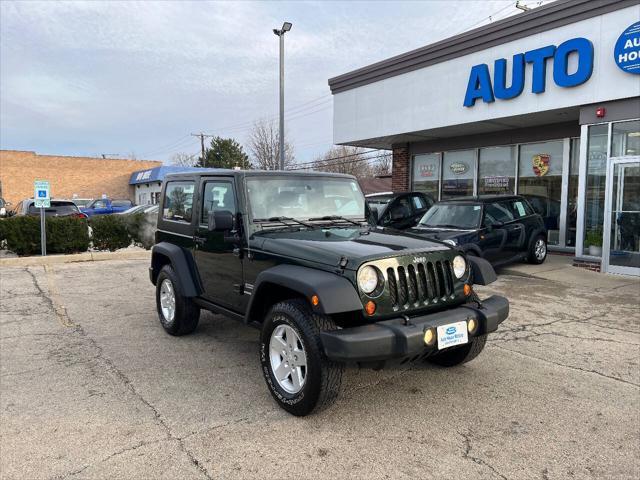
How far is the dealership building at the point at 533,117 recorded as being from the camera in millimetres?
9539

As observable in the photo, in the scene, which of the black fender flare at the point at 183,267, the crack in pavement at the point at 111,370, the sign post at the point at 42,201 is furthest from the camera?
the sign post at the point at 42,201

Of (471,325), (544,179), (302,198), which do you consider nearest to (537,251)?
(544,179)

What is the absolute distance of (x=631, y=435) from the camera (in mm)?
3311

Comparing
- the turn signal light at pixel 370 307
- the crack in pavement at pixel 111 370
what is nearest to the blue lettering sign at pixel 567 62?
the turn signal light at pixel 370 307

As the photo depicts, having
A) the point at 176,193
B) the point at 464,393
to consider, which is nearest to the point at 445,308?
the point at 464,393

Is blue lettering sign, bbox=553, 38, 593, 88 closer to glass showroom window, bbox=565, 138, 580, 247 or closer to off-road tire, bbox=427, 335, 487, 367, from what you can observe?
glass showroom window, bbox=565, 138, 580, 247

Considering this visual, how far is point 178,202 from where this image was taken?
18.2ft

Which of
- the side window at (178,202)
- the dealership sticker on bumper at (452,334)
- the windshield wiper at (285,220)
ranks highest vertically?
the side window at (178,202)

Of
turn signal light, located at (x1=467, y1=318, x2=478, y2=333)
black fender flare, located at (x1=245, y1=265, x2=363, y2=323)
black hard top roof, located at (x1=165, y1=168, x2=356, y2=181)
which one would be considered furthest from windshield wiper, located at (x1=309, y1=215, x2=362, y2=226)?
turn signal light, located at (x1=467, y1=318, x2=478, y2=333)

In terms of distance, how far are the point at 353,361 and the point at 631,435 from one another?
6.61ft

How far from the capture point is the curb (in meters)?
10.9

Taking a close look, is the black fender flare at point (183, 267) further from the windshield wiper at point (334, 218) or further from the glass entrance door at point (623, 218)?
the glass entrance door at point (623, 218)

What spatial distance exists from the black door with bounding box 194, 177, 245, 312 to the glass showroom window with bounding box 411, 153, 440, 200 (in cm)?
1155

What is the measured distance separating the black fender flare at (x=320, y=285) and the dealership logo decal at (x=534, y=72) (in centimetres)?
897
